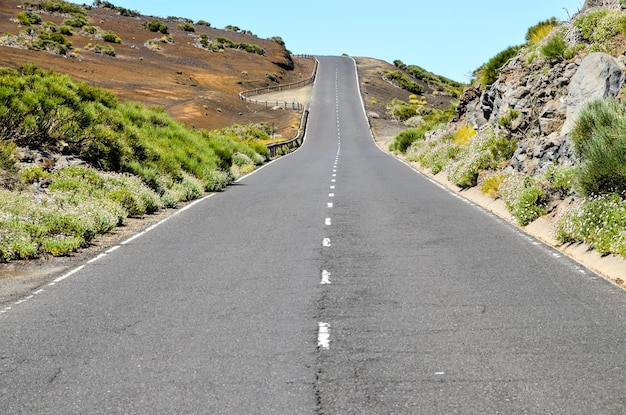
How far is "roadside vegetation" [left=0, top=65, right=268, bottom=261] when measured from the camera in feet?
45.1

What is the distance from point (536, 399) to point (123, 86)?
3682 inches

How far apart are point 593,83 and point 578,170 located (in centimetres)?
654

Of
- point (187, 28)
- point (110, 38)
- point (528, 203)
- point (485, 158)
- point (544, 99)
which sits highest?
point (187, 28)

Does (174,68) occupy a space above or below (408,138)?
above

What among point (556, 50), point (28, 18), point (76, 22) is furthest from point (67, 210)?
point (76, 22)

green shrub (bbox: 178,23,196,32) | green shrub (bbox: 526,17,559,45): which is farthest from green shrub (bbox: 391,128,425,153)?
green shrub (bbox: 178,23,196,32)

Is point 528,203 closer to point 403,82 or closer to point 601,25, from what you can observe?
point 601,25

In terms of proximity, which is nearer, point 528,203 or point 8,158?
point 528,203

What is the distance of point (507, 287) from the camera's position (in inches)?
380

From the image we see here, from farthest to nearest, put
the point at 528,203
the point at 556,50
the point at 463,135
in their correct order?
the point at 463,135, the point at 556,50, the point at 528,203

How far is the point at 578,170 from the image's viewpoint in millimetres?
14203

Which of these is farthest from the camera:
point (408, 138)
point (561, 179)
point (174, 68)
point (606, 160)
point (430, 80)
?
point (430, 80)

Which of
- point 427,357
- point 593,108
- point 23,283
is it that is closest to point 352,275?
point 427,357

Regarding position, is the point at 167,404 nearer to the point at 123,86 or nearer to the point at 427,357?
the point at 427,357
